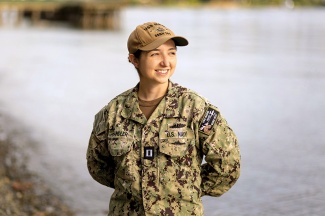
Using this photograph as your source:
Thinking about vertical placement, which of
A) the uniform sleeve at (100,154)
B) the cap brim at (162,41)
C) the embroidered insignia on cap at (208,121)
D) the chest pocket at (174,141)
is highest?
the cap brim at (162,41)

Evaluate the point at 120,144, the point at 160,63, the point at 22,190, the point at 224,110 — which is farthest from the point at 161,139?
the point at 224,110

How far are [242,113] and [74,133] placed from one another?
172 inches

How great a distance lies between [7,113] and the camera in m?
14.9

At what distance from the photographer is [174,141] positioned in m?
3.13

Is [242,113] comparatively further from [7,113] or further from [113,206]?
[113,206]

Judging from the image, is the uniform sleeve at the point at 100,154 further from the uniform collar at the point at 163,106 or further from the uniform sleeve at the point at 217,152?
the uniform sleeve at the point at 217,152

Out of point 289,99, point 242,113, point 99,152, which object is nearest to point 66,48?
point 289,99

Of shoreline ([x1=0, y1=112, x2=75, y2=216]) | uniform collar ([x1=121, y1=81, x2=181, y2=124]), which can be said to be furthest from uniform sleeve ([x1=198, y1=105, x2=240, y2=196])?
shoreline ([x1=0, y1=112, x2=75, y2=216])

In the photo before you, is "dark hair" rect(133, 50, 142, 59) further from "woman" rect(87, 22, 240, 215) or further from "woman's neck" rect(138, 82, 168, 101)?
"woman's neck" rect(138, 82, 168, 101)

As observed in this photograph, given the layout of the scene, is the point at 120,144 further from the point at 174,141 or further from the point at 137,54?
the point at 137,54

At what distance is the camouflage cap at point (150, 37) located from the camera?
318 cm

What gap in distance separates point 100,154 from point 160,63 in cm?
59

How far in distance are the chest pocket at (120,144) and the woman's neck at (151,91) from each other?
21 cm

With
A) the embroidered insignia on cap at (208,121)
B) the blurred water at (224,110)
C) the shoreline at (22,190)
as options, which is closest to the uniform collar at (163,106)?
the embroidered insignia on cap at (208,121)
